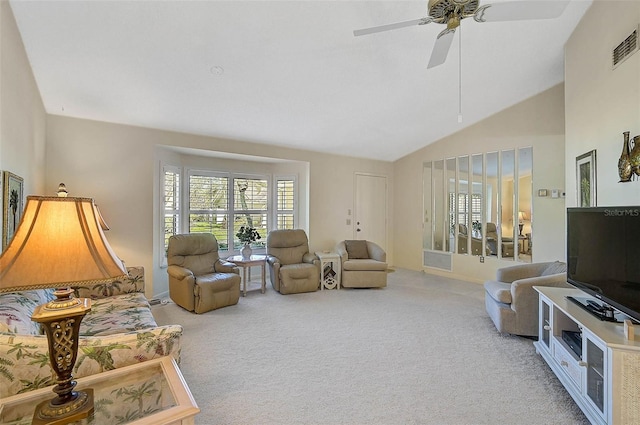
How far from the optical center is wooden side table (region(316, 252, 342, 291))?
4.94 meters

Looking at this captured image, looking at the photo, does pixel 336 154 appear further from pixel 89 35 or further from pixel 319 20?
pixel 89 35

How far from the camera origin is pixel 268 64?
3.00 meters

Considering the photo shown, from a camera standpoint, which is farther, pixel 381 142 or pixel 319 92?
pixel 381 142

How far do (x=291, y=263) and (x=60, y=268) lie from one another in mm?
4068

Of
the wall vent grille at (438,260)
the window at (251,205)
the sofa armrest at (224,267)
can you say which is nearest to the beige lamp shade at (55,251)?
the sofa armrest at (224,267)

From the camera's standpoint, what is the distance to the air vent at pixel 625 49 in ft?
7.06

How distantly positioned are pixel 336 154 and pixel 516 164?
10.2 ft

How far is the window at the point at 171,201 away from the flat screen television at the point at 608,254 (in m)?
4.77

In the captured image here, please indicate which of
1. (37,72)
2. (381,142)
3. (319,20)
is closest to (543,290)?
(319,20)

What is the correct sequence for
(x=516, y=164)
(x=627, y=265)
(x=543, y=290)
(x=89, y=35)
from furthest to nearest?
(x=516, y=164) < (x=543, y=290) < (x=89, y=35) < (x=627, y=265)

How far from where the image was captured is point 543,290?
2568mm

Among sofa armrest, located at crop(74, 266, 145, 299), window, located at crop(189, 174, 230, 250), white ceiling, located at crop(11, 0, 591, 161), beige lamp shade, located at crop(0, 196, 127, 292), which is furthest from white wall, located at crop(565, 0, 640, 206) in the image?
window, located at crop(189, 174, 230, 250)

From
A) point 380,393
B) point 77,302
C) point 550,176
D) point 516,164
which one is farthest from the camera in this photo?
point 516,164

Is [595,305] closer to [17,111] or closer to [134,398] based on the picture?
[134,398]
